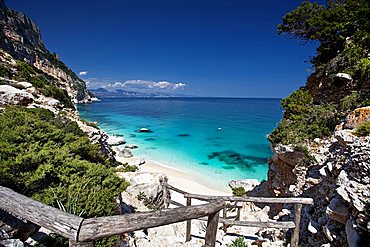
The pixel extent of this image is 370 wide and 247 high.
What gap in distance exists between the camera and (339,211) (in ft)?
12.4

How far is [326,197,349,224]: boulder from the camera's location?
3.70 m

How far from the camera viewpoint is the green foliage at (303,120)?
25.1 feet

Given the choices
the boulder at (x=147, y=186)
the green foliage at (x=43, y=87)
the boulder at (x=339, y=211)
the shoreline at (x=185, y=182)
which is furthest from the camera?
the green foliage at (x=43, y=87)

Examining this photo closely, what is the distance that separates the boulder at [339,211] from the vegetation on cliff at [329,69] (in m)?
4.25

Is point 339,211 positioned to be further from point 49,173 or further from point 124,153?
point 124,153

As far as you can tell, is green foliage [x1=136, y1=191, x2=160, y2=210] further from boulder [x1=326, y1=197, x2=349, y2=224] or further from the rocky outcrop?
boulder [x1=326, y1=197, x2=349, y2=224]

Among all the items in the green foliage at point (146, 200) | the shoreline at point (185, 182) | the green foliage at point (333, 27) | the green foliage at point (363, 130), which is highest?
the green foliage at point (333, 27)

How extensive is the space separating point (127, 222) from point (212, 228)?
1.35m

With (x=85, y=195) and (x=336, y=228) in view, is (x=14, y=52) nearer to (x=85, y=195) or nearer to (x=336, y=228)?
(x=85, y=195)

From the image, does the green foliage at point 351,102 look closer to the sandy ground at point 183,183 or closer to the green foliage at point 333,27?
the green foliage at point 333,27

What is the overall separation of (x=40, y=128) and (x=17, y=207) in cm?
383

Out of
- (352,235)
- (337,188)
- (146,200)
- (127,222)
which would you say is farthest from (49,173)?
(337,188)

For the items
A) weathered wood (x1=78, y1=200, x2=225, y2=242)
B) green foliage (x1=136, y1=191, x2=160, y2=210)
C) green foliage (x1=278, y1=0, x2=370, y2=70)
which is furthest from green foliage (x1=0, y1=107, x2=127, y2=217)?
green foliage (x1=278, y1=0, x2=370, y2=70)

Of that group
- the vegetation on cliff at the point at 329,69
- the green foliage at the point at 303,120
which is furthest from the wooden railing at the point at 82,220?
the vegetation on cliff at the point at 329,69
